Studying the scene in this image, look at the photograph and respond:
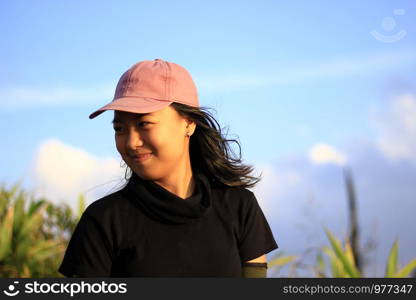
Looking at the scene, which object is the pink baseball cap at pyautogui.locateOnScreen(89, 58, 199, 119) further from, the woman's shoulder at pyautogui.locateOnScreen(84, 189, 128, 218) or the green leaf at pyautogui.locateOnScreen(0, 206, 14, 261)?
the green leaf at pyautogui.locateOnScreen(0, 206, 14, 261)

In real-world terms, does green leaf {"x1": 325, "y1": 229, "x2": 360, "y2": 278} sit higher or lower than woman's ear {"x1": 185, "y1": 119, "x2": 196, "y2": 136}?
lower

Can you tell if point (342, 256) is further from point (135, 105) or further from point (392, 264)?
point (135, 105)

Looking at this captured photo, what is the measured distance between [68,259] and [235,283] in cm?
88

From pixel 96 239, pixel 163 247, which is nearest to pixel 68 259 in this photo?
pixel 96 239

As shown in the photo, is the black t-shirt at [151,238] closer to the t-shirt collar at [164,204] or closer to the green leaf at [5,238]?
the t-shirt collar at [164,204]

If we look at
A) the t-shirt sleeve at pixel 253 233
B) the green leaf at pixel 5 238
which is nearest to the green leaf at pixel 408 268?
the t-shirt sleeve at pixel 253 233

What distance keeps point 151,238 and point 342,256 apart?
8.59 feet

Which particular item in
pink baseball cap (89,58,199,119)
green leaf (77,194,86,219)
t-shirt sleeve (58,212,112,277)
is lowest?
t-shirt sleeve (58,212,112,277)

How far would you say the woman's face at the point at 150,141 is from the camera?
10.3 feet

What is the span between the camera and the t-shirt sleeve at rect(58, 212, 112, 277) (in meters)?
3.18

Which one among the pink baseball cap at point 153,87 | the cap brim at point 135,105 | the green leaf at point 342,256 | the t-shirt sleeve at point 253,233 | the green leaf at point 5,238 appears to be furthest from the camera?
the green leaf at point 5,238

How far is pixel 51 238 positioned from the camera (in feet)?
25.7

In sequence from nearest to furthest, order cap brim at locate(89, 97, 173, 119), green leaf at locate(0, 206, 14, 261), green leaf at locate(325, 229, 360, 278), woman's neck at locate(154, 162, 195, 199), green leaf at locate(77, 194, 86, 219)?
cap brim at locate(89, 97, 173, 119) → woman's neck at locate(154, 162, 195, 199) → green leaf at locate(325, 229, 360, 278) → green leaf at locate(0, 206, 14, 261) → green leaf at locate(77, 194, 86, 219)

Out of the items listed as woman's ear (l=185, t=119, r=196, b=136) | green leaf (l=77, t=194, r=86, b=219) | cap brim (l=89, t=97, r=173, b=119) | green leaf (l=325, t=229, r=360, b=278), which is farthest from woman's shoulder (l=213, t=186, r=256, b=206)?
green leaf (l=77, t=194, r=86, b=219)
